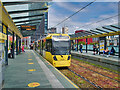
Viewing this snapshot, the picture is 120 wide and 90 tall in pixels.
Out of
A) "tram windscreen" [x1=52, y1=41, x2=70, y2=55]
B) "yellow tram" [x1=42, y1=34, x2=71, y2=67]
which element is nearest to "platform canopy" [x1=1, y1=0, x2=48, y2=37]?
"yellow tram" [x1=42, y1=34, x2=71, y2=67]

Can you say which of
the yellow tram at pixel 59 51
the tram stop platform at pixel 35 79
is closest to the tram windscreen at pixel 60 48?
the yellow tram at pixel 59 51

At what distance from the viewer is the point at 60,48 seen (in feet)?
30.2

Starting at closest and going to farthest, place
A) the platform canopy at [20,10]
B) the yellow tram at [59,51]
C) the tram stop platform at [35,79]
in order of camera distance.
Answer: the tram stop platform at [35,79]
the platform canopy at [20,10]
the yellow tram at [59,51]

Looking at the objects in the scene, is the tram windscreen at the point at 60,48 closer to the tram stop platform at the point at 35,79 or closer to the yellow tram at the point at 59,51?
the yellow tram at the point at 59,51

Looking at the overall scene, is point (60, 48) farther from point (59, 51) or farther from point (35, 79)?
point (35, 79)

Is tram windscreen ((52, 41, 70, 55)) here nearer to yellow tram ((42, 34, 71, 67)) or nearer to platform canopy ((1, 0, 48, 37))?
yellow tram ((42, 34, 71, 67))

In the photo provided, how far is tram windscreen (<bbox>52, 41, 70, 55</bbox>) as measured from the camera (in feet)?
29.8

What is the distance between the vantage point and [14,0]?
20.7 feet

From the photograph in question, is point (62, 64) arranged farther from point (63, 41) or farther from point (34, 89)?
point (34, 89)

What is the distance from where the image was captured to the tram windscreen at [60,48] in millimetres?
9075

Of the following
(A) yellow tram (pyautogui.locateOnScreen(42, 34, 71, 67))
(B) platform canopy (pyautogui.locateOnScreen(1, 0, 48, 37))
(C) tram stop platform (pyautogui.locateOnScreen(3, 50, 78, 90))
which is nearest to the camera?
(C) tram stop platform (pyautogui.locateOnScreen(3, 50, 78, 90))

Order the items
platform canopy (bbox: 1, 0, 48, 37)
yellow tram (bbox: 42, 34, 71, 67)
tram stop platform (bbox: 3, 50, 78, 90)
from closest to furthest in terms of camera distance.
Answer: tram stop platform (bbox: 3, 50, 78, 90) → platform canopy (bbox: 1, 0, 48, 37) → yellow tram (bbox: 42, 34, 71, 67)

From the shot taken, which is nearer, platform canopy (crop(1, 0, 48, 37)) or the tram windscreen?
platform canopy (crop(1, 0, 48, 37))

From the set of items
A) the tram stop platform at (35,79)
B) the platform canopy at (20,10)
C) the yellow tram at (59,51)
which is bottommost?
the tram stop platform at (35,79)
